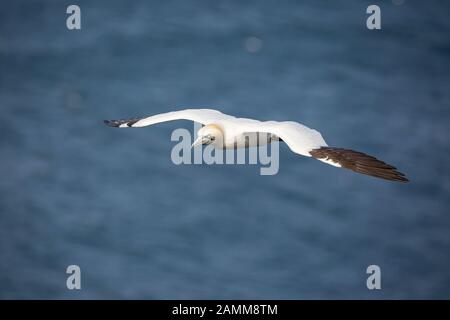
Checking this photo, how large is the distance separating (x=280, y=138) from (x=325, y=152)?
201 cm

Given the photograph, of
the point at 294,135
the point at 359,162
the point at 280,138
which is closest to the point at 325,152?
the point at 359,162

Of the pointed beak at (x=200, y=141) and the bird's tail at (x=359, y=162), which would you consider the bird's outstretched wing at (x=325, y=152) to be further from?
the pointed beak at (x=200, y=141)

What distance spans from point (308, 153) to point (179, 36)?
63.4ft

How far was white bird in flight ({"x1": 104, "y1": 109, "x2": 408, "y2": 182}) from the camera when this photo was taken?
16.7m

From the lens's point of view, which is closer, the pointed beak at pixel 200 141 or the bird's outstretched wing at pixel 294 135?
the bird's outstretched wing at pixel 294 135

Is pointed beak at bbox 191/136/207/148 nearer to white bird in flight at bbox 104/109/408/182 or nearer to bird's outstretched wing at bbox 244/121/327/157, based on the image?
white bird in flight at bbox 104/109/408/182

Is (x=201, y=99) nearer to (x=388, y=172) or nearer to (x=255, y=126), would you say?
(x=255, y=126)

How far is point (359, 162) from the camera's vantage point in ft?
55.0

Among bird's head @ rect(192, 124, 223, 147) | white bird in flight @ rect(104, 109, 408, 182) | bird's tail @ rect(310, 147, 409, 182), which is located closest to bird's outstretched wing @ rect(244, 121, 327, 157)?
white bird in flight @ rect(104, 109, 408, 182)

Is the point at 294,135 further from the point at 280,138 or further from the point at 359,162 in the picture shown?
the point at 359,162

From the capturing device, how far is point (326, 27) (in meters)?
36.7

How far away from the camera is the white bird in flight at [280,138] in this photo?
54.9ft

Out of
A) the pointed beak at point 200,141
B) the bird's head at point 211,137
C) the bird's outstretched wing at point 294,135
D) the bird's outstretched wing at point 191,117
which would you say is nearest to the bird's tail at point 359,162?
the bird's outstretched wing at point 294,135

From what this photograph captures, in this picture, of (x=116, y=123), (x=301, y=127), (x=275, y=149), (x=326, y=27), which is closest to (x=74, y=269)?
(x=116, y=123)
